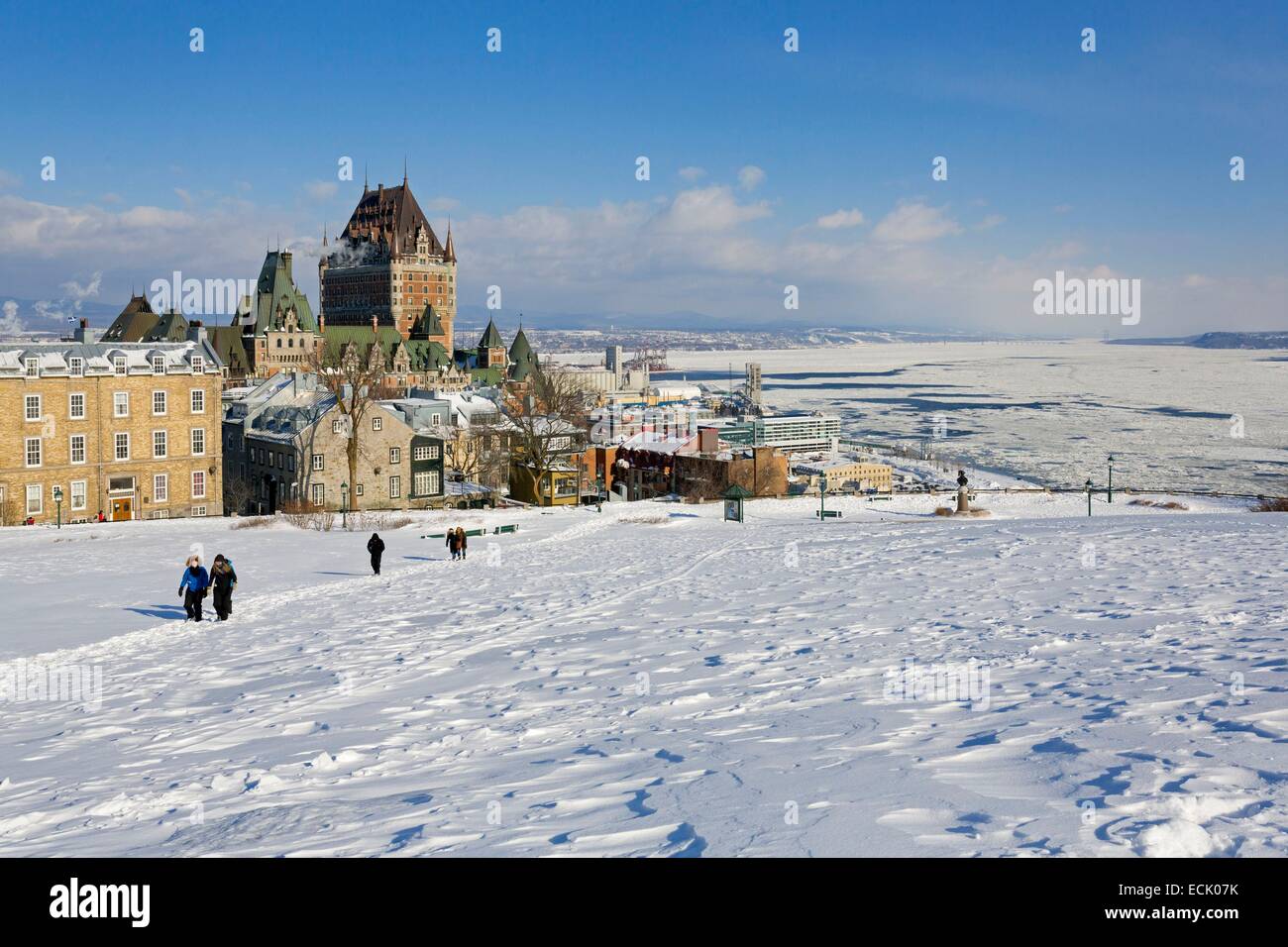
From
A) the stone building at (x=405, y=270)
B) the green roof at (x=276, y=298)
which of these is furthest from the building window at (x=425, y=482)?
the stone building at (x=405, y=270)

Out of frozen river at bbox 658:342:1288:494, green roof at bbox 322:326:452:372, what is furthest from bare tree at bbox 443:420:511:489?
green roof at bbox 322:326:452:372

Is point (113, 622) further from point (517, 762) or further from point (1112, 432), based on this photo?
point (1112, 432)

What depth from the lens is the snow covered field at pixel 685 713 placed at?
7.03 metres

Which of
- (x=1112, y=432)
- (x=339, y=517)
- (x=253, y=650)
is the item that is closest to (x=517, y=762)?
(x=253, y=650)

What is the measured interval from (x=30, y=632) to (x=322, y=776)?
10.9 m

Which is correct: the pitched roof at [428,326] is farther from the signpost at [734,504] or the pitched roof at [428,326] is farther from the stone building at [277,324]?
the signpost at [734,504]

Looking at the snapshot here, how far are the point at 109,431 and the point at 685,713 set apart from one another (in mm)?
47395

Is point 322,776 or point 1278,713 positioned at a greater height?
point 1278,713

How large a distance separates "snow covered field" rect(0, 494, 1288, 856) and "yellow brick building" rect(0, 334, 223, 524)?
2981cm

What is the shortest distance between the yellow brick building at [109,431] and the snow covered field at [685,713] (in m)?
29.8

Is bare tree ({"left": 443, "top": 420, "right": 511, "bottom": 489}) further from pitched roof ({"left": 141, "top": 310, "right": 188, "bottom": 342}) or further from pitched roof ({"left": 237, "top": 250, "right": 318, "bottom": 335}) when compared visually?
pitched roof ({"left": 237, "top": 250, "right": 318, "bottom": 335})

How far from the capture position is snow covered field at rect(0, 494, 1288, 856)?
7.03 meters

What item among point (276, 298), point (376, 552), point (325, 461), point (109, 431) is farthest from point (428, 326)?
point (376, 552)

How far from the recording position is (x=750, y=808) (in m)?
7.26
